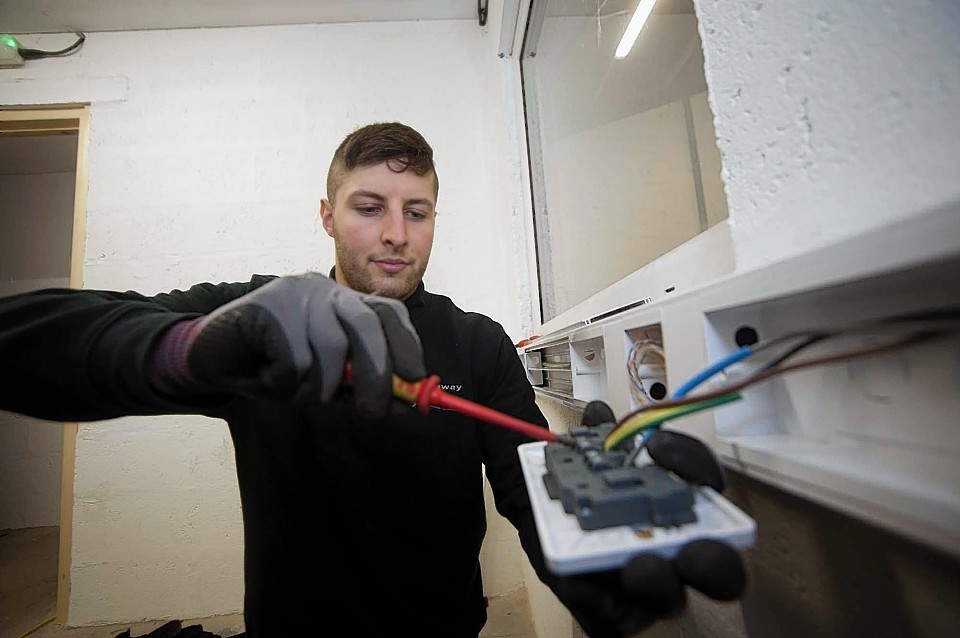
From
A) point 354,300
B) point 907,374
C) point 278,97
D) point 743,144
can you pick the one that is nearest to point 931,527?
point 907,374

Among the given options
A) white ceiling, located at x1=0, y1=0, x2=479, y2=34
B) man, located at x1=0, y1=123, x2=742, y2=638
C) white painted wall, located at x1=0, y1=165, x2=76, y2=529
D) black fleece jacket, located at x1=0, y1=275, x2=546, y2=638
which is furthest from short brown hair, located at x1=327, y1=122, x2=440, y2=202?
white painted wall, located at x1=0, y1=165, x2=76, y2=529

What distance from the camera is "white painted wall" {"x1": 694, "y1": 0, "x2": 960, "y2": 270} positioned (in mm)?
197

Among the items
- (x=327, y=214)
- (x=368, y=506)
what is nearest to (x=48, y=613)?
(x=368, y=506)

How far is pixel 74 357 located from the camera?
41 cm

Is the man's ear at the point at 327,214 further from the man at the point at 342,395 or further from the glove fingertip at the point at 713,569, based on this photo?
the glove fingertip at the point at 713,569

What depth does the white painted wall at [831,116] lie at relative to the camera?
0.20m

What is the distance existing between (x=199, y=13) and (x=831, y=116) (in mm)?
2204

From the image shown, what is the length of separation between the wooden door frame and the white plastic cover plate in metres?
1.91

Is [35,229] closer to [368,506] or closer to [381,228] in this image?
[381,228]

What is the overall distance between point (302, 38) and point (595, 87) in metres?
1.40

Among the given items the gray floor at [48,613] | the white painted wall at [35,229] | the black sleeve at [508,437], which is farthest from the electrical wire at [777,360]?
the white painted wall at [35,229]

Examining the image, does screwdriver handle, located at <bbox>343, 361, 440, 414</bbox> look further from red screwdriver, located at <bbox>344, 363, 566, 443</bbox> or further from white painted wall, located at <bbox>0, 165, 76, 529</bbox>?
white painted wall, located at <bbox>0, 165, 76, 529</bbox>

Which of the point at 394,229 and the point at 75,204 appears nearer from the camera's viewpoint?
the point at 394,229

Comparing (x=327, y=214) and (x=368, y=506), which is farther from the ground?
(x=327, y=214)
